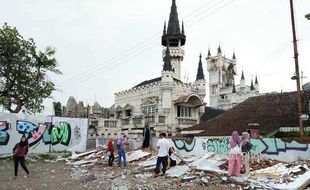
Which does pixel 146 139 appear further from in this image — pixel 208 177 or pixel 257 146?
pixel 208 177

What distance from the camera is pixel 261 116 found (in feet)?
87.6

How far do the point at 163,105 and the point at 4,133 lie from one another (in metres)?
18.1

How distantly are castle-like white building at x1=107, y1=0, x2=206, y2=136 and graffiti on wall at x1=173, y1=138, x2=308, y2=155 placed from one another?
43.6ft

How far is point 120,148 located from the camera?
16.1 meters

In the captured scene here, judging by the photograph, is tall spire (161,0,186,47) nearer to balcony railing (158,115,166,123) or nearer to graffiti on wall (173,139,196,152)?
balcony railing (158,115,166,123)

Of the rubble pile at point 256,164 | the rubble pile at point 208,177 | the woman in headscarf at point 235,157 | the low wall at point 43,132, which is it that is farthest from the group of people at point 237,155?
the low wall at point 43,132

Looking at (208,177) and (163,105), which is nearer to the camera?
(208,177)

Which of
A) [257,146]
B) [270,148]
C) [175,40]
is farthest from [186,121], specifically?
[270,148]

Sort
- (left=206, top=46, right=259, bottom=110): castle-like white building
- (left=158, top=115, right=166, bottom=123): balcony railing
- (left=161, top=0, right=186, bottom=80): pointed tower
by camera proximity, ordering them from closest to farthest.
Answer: (left=158, top=115, right=166, bottom=123): balcony railing, (left=161, top=0, right=186, bottom=80): pointed tower, (left=206, top=46, right=259, bottom=110): castle-like white building

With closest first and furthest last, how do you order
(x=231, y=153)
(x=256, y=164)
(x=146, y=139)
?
1. (x=231, y=153)
2. (x=256, y=164)
3. (x=146, y=139)

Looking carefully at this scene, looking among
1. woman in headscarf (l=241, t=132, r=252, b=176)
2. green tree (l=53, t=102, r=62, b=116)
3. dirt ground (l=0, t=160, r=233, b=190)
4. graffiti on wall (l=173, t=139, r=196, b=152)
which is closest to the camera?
dirt ground (l=0, t=160, r=233, b=190)

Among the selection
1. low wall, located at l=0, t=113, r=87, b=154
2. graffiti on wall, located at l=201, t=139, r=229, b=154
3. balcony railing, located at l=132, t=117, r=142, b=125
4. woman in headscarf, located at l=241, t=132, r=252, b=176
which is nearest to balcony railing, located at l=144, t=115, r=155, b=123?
balcony railing, located at l=132, t=117, r=142, b=125

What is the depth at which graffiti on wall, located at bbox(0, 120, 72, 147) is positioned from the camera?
21281mm

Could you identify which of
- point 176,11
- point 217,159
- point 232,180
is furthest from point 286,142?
point 176,11
